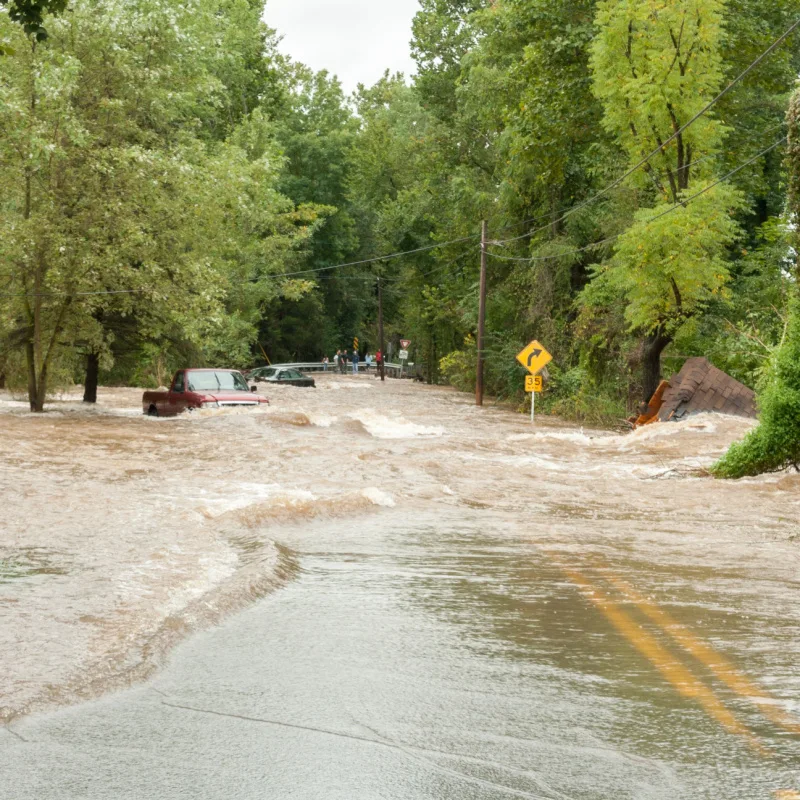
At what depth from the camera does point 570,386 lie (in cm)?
4056

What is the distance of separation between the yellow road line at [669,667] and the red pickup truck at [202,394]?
798 inches

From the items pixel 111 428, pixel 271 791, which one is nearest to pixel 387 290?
pixel 111 428

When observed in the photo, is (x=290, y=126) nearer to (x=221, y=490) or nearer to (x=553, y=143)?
(x=553, y=143)

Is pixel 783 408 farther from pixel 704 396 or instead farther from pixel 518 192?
pixel 518 192

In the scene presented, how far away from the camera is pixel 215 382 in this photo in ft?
97.3

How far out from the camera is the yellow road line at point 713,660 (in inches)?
219

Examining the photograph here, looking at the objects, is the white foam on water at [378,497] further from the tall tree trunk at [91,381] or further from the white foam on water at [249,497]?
the tall tree trunk at [91,381]

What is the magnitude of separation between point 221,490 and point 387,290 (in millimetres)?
77083

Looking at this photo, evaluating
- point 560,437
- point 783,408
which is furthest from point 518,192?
point 783,408

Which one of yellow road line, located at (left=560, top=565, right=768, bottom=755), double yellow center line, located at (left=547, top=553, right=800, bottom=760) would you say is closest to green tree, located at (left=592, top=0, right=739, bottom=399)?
double yellow center line, located at (left=547, top=553, right=800, bottom=760)

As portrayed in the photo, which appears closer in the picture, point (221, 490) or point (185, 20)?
point (221, 490)

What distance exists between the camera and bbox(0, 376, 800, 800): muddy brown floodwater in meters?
4.71

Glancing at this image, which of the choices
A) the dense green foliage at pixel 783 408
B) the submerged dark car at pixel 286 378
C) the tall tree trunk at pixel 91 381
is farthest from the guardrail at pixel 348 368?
the dense green foliage at pixel 783 408

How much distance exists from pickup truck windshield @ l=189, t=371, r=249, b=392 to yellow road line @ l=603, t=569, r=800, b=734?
21.1 metres
